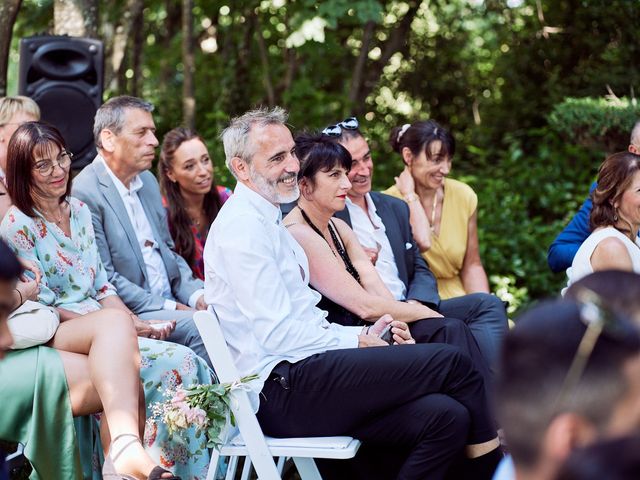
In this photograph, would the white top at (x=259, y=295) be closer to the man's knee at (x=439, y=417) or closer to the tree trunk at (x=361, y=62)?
the man's knee at (x=439, y=417)

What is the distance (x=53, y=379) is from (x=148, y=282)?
1204 mm

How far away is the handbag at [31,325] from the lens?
3537 mm

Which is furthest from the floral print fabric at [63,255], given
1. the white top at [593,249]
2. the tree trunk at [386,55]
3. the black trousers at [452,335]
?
the tree trunk at [386,55]

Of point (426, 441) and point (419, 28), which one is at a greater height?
point (419, 28)

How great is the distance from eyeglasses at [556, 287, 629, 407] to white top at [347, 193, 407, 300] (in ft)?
10.7

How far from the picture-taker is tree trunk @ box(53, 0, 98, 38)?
644 cm

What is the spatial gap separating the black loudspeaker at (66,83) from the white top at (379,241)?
2.09 metres

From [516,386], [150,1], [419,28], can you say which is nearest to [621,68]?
[419,28]

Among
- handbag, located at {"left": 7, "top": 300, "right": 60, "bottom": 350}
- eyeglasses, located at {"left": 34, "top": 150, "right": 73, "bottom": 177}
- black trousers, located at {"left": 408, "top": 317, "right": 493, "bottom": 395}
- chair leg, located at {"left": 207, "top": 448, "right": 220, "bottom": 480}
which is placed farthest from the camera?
black trousers, located at {"left": 408, "top": 317, "right": 493, "bottom": 395}

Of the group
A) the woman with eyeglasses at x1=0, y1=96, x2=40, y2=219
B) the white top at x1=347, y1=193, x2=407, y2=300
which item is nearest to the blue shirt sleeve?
the white top at x1=347, y1=193, x2=407, y2=300

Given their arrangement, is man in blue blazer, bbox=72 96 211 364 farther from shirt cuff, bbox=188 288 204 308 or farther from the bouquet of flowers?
the bouquet of flowers

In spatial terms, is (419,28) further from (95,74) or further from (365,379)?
(365,379)

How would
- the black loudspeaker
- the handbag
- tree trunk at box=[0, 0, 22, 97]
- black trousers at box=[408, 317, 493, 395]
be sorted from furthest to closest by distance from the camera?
Answer: tree trunk at box=[0, 0, 22, 97], the black loudspeaker, black trousers at box=[408, 317, 493, 395], the handbag

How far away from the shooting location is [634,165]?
14.1 feet
